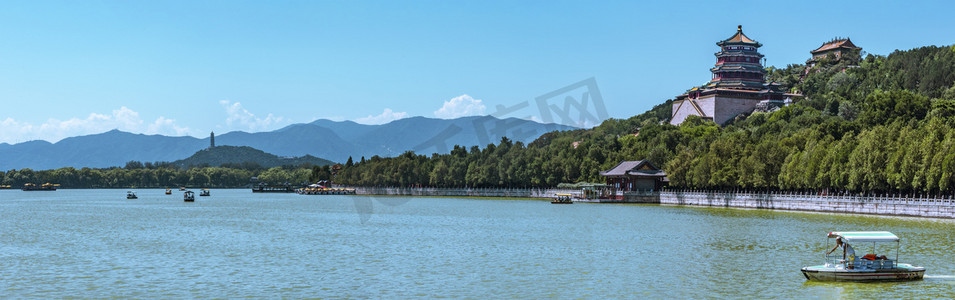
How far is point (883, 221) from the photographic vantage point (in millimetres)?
61125

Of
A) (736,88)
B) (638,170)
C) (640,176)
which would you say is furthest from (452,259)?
(736,88)

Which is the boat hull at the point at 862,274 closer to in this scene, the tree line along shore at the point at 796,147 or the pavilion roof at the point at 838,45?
the tree line along shore at the point at 796,147

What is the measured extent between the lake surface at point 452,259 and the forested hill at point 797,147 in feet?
34.0

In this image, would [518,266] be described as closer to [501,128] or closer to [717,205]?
[501,128]

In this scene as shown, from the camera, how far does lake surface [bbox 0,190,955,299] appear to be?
29.2m

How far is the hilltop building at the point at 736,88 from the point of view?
149m

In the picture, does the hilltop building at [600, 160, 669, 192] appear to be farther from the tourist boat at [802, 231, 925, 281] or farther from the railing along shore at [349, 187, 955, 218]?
the tourist boat at [802, 231, 925, 281]

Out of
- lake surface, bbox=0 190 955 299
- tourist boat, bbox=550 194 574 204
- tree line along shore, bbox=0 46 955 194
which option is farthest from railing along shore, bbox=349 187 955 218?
tourist boat, bbox=550 194 574 204

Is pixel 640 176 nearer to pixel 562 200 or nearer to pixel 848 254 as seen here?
pixel 562 200

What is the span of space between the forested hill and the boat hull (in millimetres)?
38119

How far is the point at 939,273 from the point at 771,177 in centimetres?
5577

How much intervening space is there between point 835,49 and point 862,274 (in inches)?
6949

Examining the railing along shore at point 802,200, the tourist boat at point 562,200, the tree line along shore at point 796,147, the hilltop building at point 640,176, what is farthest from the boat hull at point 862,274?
the hilltop building at point 640,176

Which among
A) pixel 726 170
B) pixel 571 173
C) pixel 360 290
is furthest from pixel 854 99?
pixel 360 290
